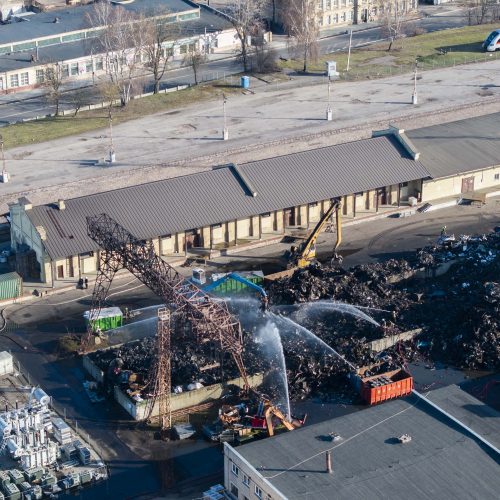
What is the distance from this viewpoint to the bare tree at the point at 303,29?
14462 centimetres

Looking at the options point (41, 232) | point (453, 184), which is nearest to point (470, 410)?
point (41, 232)

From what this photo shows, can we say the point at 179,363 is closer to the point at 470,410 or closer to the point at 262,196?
the point at 470,410

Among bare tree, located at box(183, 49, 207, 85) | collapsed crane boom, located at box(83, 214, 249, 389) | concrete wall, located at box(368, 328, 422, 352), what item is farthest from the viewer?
bare tree, located at box(183, 49, 207, 85)

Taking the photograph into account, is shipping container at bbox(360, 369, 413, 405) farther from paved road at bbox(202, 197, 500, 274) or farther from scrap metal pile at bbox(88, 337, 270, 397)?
paved road at bbox(202, 197, 500, 274)

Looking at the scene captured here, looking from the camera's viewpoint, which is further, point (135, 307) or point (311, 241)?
point (311, 241)

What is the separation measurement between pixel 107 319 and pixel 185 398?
42.0 feet

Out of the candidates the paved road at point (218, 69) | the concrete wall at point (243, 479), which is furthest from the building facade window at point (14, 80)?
the concrete wall at point (243, 479)

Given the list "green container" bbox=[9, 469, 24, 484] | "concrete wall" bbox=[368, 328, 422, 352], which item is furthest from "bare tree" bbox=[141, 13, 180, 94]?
"green container" bbox=[9, 469, 24, 484]

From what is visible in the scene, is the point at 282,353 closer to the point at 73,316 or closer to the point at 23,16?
the point at 73,316

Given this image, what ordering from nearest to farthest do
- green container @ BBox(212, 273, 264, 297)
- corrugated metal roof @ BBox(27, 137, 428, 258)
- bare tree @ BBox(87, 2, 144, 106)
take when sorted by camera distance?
green container @ BBox(212, 273, 264, 297)
corrugated metal roof @ BBox(27, 137, 428, 258)
bare tree @ BBox(87, 2, 144, 106)

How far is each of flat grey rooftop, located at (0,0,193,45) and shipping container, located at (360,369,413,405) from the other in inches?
3293

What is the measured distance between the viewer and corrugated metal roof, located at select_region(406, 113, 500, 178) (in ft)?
364

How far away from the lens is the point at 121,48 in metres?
137

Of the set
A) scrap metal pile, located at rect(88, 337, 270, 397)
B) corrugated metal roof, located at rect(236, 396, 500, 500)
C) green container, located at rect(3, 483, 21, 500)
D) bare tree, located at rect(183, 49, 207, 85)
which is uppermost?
bare tree, located at rect(183, 49, 207, 85)
